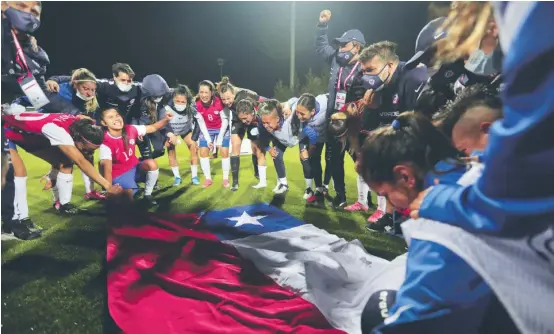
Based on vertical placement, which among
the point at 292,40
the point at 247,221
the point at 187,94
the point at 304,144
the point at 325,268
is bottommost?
the point at 325,268

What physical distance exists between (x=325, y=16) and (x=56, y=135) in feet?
4.21

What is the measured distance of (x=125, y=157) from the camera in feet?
6.04

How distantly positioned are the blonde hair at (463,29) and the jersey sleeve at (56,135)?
162 cm

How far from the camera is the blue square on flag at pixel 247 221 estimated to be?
1851 millimetres

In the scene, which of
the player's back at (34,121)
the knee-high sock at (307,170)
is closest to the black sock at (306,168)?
the knee-high sock at (307,170)

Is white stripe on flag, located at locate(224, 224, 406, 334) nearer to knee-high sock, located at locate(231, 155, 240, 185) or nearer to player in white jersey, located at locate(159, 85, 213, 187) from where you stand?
knee-high sock, located at locate(231, 155, 240, 185)

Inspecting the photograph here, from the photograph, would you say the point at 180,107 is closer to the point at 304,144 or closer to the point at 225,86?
the point at 225,86

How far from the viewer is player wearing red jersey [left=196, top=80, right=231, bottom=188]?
1829mm

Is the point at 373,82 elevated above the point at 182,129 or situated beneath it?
elevated above

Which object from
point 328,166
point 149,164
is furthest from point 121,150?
point 328,166

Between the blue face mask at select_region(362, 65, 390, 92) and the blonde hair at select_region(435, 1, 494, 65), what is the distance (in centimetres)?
23

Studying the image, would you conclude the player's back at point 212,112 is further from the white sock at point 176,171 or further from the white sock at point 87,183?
the white sock at point 87,183

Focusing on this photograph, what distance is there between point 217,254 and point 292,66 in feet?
3.07

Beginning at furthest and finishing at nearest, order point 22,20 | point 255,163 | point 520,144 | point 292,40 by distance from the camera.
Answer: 1. point 255,163
2. point 292,40
3. point 22,20
4. point 520,144
